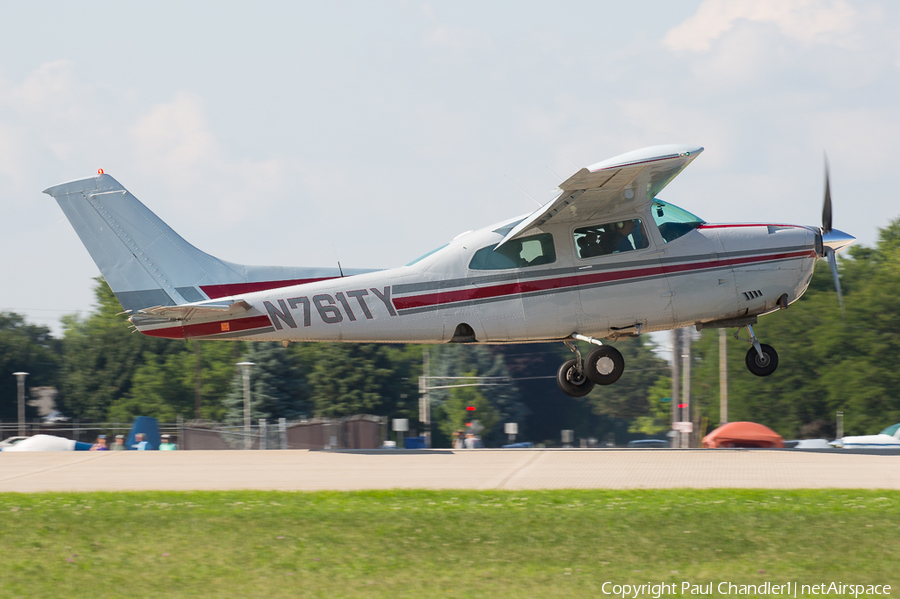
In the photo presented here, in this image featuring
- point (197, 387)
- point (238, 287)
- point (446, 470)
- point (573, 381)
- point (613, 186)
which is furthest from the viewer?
point (197, 387)

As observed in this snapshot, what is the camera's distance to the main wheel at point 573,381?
17.0 metres

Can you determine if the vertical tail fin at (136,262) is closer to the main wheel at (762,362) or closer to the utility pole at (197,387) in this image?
the main wheel at (762,362)

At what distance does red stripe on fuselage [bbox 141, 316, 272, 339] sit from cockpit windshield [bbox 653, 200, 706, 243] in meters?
6.84

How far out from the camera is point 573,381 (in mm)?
17062

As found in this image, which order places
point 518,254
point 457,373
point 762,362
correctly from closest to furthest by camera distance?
point 518,254, point 762,362, point 457,373

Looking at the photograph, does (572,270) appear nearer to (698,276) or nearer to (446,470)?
(698,276)

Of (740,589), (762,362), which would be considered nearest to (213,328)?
(762,362)

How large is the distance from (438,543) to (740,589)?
11.6 ft

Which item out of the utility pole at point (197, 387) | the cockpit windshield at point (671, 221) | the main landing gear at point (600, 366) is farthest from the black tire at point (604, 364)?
the utility pole at point (197, 387)

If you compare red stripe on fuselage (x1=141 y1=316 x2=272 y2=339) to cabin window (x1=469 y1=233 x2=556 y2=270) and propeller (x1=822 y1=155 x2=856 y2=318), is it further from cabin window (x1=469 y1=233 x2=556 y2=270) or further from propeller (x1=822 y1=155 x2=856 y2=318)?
propeller (x1=822 y1=155 x2=856 y2=318)

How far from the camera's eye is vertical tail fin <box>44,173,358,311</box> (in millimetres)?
17781

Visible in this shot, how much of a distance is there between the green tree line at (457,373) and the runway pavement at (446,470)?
121 feet

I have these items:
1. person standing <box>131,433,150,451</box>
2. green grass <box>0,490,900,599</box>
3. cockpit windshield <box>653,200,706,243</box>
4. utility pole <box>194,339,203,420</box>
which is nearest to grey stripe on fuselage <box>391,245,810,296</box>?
cockpit windshield <box>653,200,706,243</box>

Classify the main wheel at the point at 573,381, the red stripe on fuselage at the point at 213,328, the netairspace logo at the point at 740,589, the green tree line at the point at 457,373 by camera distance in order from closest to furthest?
the netairspace logo at the point at 740,589, the red stripe on fuselage at the point at 213,328, the main wheel at the point at 573,381, the green tree line at the point at 457,373
